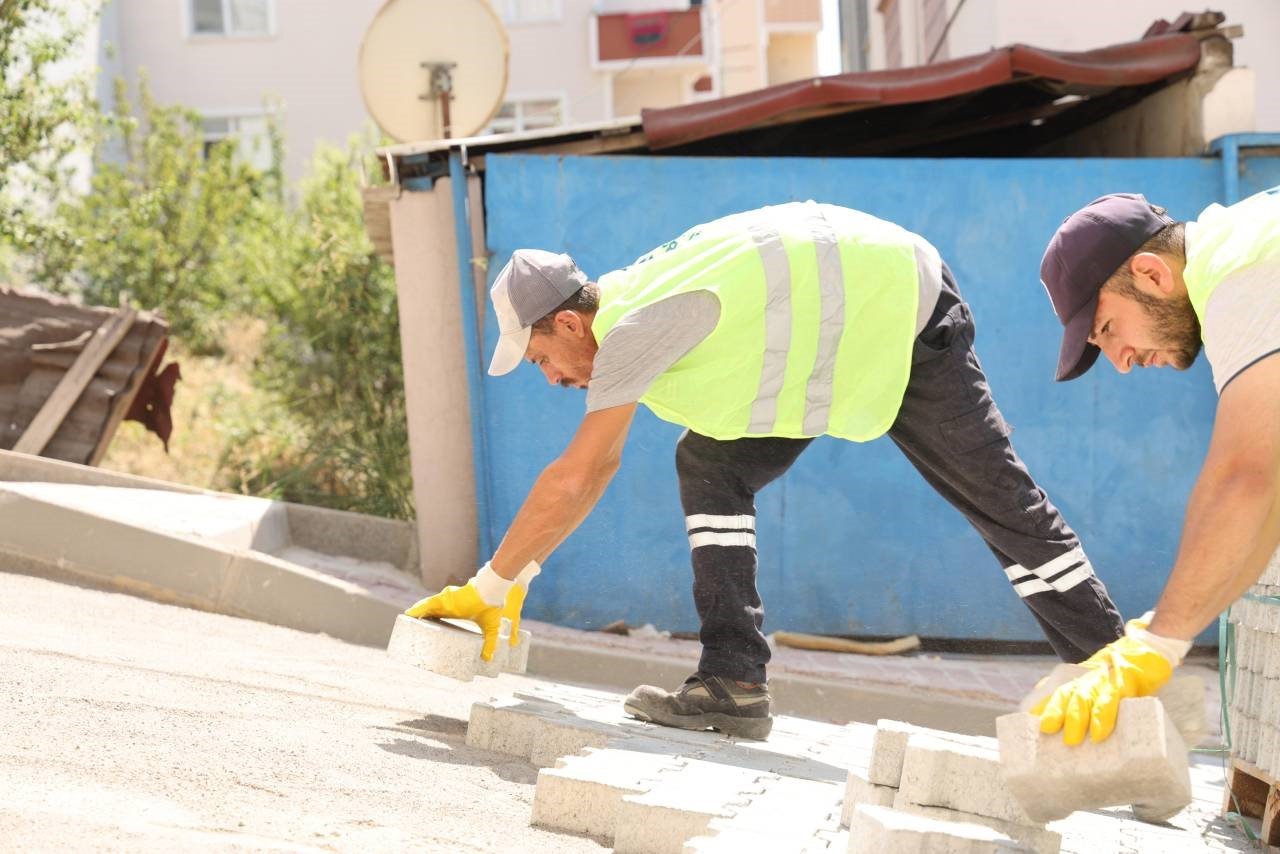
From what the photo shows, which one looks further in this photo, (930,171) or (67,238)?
(67,238)

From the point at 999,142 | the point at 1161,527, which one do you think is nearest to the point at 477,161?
the point at 999,142

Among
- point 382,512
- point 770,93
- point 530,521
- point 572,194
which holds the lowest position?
point 382,512

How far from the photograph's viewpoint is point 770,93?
6.78 m

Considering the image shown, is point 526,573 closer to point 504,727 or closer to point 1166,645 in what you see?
point 504,727

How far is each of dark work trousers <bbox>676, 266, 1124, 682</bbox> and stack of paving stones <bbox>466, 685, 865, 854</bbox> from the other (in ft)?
1.02

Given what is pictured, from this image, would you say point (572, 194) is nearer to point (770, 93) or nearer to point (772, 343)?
point (770, 93)

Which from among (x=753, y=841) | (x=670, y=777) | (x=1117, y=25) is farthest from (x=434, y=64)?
(x=753, y=841)

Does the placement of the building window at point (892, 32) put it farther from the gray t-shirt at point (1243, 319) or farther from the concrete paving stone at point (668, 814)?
the gray t-shirt at point (1243, 319)

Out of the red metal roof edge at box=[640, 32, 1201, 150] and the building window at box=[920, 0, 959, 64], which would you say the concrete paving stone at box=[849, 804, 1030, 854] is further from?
the building window at box=[920, 0, 959, 64]

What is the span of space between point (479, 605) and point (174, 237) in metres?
12.2

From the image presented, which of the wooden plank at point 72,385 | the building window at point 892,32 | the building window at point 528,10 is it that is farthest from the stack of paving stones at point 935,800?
the building window at point 528,10

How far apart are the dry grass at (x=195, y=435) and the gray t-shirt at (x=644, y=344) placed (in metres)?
6.93

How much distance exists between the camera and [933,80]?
6773mm

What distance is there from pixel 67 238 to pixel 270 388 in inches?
68.6
